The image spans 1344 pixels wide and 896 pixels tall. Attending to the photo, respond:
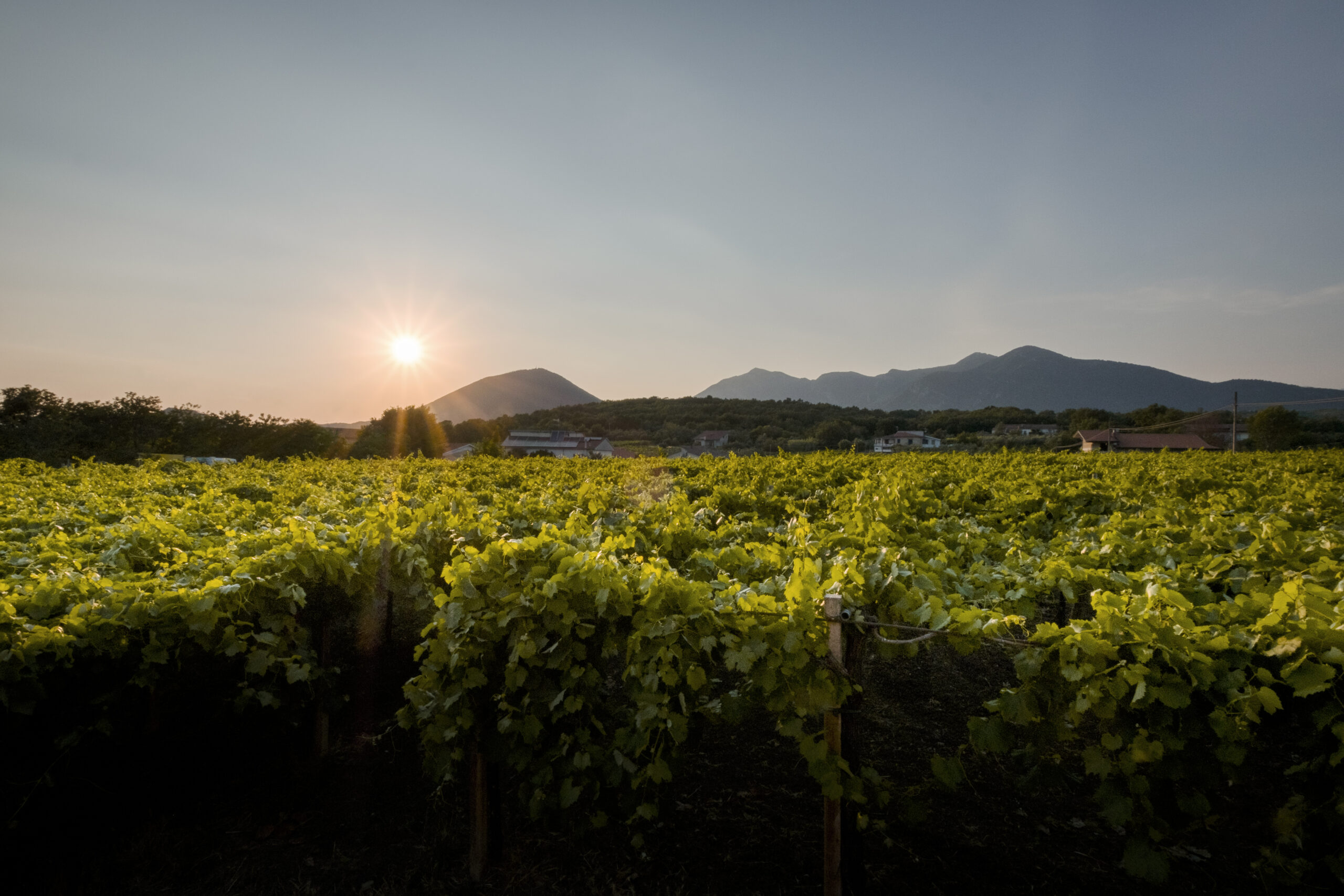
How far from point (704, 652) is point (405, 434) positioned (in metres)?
71.2

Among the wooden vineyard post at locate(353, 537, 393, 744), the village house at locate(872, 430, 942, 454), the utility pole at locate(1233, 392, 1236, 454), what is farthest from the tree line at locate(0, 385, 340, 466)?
the utility pole at locate(1233, 392, 1236, 454)

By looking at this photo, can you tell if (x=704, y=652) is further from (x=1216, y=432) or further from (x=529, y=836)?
(x=1216, y=432)

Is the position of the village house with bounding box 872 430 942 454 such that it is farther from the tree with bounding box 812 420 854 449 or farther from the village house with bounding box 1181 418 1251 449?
the village house with bounding box 1181 418 1251 449

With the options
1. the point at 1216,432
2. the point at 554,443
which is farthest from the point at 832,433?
the point at 1216,432

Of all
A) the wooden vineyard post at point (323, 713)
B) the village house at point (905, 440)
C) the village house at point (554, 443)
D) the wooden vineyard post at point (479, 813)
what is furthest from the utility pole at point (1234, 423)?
the village house at point (554, 443)

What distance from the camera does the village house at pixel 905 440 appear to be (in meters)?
62.4

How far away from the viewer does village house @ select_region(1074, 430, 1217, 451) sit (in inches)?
2255

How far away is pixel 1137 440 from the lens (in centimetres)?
6231

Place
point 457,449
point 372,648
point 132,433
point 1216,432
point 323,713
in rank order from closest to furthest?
point 323,713, point 372,648, point 132,433, point 1216,432, point 457,449

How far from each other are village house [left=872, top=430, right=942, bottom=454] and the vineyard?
5711 cm

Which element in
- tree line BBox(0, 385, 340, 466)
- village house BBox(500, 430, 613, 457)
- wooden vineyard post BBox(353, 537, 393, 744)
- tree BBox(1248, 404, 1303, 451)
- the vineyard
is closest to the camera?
the vineyard

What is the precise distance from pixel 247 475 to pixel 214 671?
14.0m

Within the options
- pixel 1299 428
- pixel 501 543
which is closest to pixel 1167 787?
pixel 501 543

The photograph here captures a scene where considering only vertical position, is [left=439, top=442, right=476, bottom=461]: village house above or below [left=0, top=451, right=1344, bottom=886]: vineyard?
below
